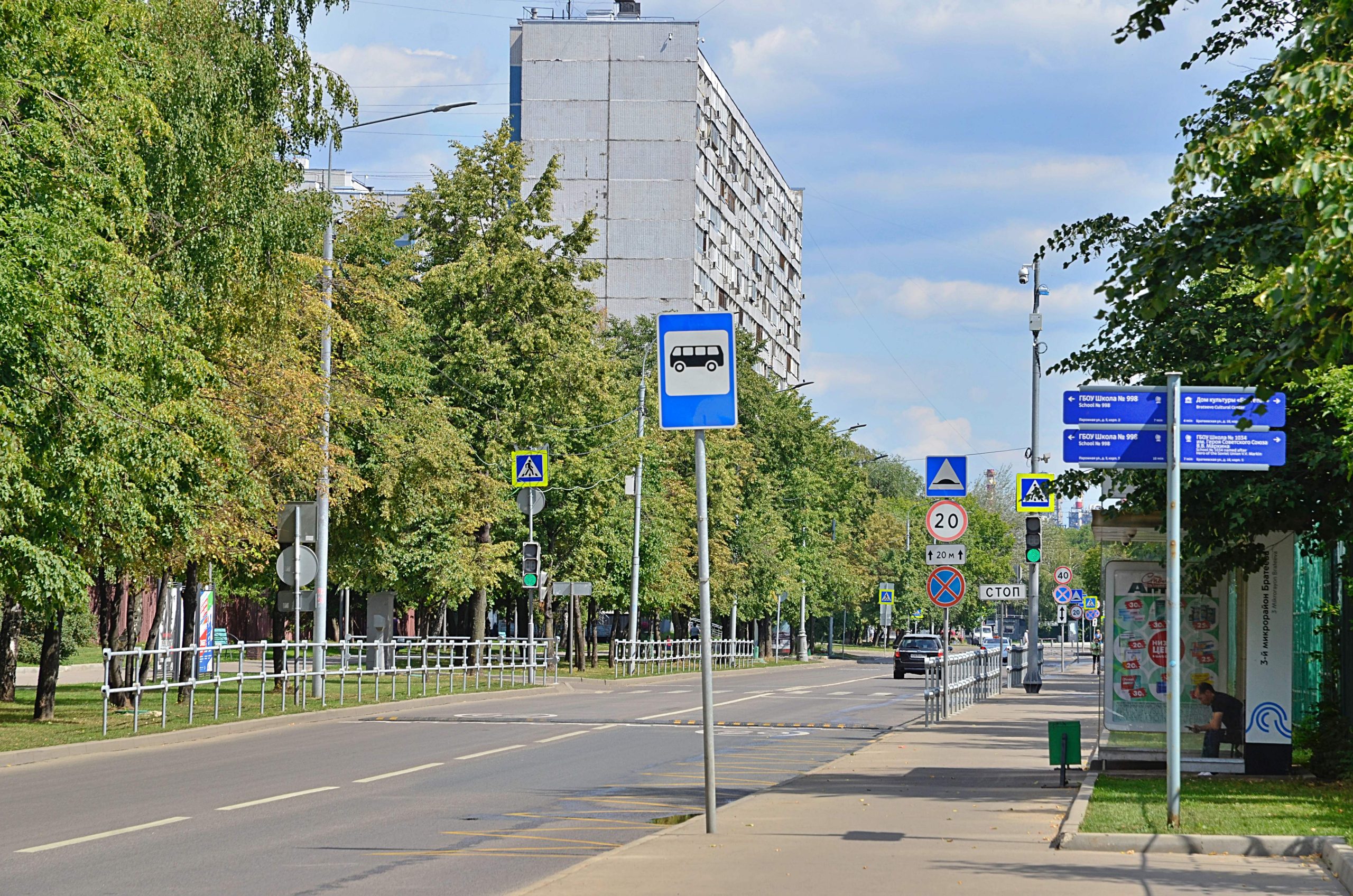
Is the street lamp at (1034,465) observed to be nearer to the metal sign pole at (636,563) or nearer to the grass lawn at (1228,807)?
the metal sign pole at (636,563)

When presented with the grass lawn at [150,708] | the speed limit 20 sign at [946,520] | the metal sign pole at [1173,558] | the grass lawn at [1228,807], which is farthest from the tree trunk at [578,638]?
the metal sign pole at [1173,558]

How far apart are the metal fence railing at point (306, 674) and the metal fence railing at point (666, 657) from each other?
2.61 m

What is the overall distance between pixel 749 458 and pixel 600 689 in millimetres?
28721

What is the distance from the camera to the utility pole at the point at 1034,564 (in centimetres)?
4184

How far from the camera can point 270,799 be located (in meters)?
15.6

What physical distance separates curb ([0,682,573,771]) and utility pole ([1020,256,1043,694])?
1371cm

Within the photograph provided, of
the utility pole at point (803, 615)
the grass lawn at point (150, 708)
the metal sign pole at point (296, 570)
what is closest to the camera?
the grass lawn at point (150, 708)

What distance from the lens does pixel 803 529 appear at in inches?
3196

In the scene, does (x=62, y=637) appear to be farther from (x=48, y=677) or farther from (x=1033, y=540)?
(x=1033, y=540)

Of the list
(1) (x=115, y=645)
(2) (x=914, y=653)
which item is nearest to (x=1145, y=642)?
(1) (x=115, y=645)

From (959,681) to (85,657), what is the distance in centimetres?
3459

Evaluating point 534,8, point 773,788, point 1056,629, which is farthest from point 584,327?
point 1056,629

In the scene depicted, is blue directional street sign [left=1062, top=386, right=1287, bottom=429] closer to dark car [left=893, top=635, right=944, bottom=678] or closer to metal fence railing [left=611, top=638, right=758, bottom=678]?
metal fence railing [left=611, top=638, right=758, bottom=678]

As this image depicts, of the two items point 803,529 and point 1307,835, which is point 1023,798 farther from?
point 803,529
